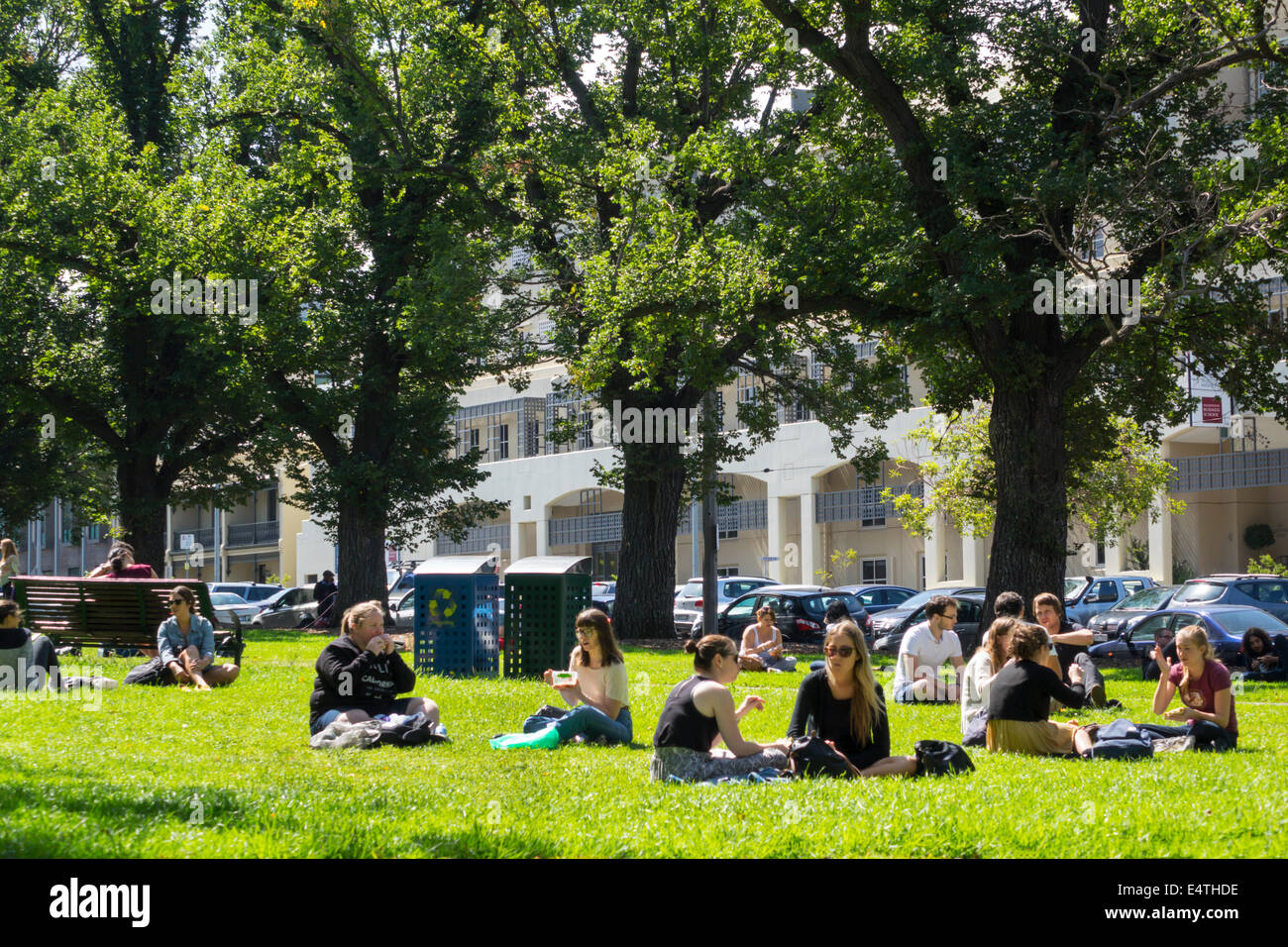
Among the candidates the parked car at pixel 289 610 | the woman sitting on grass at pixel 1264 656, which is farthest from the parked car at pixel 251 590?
the woman sitting on grass at pixel 1264 656

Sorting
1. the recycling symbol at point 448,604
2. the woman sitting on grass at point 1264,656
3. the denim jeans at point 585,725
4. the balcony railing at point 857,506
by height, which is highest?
the balcony railing at point 857,506

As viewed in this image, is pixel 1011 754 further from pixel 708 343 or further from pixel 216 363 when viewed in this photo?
pixel 216 363

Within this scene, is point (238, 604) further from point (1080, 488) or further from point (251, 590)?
point (1080, 488)

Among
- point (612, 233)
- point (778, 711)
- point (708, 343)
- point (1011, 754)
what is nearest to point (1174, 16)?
point (708, 343)

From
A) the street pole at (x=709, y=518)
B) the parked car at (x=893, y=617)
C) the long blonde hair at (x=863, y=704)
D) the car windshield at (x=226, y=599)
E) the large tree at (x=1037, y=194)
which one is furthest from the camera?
the car windshield at (x=226, y=599)

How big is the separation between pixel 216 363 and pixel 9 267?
5.47 m

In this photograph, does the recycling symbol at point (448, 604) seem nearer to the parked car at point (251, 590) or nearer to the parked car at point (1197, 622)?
the parked car at point (1197, 622)

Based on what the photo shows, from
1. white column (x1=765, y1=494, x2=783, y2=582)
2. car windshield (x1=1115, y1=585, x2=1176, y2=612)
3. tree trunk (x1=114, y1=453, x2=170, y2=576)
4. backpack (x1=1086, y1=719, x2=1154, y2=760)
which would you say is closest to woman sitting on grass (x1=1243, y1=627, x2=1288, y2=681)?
car windshield (x1=1115, y1=585, x2=1176, y2=612)

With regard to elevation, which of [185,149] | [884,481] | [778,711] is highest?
[185,149]

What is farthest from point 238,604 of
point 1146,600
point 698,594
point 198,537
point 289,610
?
point 198,537

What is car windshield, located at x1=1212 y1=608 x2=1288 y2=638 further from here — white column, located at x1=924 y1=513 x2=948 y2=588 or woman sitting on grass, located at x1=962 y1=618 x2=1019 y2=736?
white column, located at x1=924 y1=513 x2=948 y2=588

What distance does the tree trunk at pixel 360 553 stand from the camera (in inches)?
1318

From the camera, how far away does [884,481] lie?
60.4m

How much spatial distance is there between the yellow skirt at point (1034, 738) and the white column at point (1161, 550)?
40840 mm
